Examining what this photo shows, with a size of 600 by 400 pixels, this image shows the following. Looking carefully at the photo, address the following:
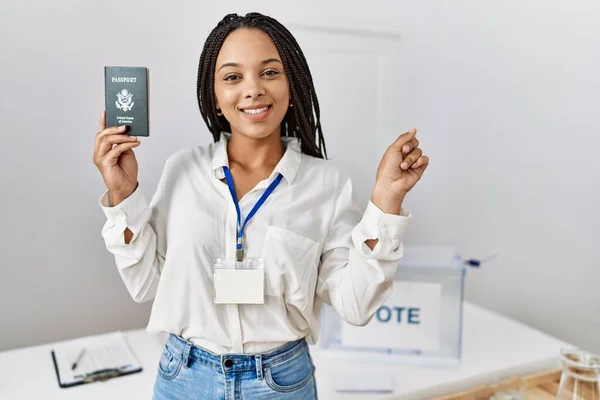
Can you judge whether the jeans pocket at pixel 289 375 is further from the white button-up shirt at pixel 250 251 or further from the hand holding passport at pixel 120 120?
the hand holding passport at pixel 120 120

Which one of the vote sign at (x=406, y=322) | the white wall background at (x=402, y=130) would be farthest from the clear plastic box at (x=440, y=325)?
the white wall background at (x=402, y=130)

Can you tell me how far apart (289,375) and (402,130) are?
3.52 ft

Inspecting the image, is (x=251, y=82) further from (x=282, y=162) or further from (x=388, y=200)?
(x=388, y=200)

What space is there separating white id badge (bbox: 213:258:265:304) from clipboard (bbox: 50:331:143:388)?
0.54m

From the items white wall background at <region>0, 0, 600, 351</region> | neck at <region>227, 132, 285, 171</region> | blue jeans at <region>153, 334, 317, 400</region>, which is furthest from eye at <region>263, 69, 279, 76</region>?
white wall background at <region>0, 0, 600, 351</region>

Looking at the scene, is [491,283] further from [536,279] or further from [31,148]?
[31,148]

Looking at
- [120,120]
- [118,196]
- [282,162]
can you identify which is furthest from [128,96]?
[282,162]

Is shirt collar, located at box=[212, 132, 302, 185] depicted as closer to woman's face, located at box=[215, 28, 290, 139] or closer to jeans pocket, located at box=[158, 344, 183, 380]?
woman's face, located at box=[215, 28, 290, 139]

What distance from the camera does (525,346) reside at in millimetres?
1462

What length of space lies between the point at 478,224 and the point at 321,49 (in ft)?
2.45

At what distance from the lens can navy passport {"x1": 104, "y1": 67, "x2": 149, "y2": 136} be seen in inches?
31.9

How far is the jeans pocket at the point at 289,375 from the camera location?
2.84ft

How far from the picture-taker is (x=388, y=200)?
0.83 metres

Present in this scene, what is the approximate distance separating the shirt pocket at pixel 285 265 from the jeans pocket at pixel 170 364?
18 cm
